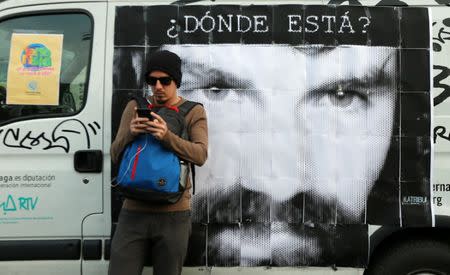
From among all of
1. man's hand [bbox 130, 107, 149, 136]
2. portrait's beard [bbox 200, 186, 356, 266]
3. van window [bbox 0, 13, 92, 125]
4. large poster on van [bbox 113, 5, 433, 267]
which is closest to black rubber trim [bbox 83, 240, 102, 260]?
large poster on van [bbox 113, 5, 433, 267]

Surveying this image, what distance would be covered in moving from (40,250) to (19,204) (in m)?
0.32

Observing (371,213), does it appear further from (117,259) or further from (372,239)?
(117,259)

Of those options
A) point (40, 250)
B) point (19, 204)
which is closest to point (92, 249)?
point (40, 250)

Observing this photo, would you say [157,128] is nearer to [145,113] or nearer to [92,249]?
[145,113]

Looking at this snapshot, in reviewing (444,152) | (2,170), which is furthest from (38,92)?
(444,152)

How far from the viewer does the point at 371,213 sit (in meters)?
3.22

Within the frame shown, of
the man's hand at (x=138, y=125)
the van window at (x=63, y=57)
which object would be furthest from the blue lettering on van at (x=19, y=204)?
the man's hand at (x=138, y=125)

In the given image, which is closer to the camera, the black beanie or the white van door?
the black beanie

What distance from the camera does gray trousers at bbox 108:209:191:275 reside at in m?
2.77

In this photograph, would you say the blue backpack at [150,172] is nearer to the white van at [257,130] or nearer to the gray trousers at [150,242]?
the gray trousers at [150,242]

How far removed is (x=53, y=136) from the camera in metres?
3.21

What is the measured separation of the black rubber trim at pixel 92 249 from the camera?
323cm

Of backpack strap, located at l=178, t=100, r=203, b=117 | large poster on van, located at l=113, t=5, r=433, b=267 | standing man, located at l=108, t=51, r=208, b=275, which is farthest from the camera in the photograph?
large poster on van, located at l=113, t=5, r=433, b=267

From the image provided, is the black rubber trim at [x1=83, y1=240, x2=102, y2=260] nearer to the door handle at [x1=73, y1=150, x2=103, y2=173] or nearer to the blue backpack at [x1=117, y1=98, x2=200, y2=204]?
the door handle at [x1=73, y1=150, x2=103, y2=173]
